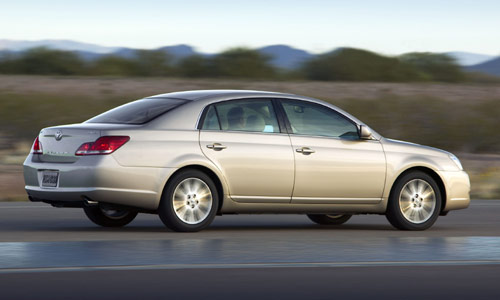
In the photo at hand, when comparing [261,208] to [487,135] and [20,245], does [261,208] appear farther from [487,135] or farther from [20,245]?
[487,135]

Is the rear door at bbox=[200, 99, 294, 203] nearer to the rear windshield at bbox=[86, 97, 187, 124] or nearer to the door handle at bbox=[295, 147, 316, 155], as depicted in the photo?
the door handle at bbox=[295, 147, 316, 155]

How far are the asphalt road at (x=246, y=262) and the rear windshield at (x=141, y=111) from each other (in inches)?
49.7

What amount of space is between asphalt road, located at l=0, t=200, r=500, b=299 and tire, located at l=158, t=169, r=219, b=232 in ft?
0.47

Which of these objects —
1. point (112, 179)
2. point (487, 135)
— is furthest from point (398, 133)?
point (112, 179)

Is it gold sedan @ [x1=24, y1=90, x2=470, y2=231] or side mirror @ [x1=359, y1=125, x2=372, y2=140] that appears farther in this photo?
side mirror @ [x1=359, y1=125, x2=372, y2=140]

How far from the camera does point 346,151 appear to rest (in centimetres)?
1359

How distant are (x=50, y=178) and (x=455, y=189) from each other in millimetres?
4940

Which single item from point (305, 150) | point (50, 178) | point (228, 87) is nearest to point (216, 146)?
point (305, 150)

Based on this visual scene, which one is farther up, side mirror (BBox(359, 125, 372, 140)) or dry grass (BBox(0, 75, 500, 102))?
side mirror (BBox(359, 125, 372, 140))

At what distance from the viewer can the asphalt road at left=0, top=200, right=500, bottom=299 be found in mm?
8594

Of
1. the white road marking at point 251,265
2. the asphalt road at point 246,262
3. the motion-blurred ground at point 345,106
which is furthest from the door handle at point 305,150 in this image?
the motion-blurred ground at point 345,106

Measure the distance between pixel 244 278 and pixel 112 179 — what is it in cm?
350

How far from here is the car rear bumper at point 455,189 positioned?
1407cm

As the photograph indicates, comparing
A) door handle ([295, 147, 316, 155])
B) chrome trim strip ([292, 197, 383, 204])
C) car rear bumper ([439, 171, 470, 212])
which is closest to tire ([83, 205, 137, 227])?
chrome trim strip ([292, 197, 383, 204])
